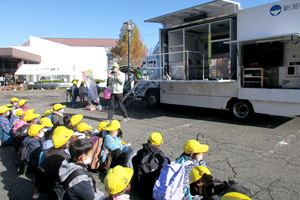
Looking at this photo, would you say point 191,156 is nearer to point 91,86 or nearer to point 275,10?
point 275,10

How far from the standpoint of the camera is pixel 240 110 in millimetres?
8250

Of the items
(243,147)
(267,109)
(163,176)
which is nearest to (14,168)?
(163,176)

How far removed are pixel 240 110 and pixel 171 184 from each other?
636cm

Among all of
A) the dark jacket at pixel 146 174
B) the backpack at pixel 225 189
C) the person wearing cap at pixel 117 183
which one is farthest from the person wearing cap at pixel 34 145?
the backpack at pixel 225 189

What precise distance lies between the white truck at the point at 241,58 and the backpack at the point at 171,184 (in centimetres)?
544

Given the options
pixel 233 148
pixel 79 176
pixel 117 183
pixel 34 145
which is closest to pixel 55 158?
pixel 79 176

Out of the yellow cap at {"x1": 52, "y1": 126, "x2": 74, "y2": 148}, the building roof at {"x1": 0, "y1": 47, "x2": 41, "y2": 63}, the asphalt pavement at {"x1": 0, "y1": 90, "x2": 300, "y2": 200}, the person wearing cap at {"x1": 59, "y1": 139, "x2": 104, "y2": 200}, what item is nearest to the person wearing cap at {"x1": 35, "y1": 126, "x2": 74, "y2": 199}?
the yellow cap at {"x1": 52, "y1": 126, "x2": 74, "y2": 148}

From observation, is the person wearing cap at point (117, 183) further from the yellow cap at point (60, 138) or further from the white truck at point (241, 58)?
the white truck at point (241, 58)

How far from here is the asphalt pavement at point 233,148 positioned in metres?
3.72

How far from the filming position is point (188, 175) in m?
2.86

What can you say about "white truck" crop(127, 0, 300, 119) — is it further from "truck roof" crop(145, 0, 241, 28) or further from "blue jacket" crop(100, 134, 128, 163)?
"blue jacket" crop(100, 134, 128, 163)

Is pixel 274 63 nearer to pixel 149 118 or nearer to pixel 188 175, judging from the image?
pixel 149 118

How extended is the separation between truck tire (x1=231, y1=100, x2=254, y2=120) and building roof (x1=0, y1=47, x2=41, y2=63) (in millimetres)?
31786

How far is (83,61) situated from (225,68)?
31.6 m
